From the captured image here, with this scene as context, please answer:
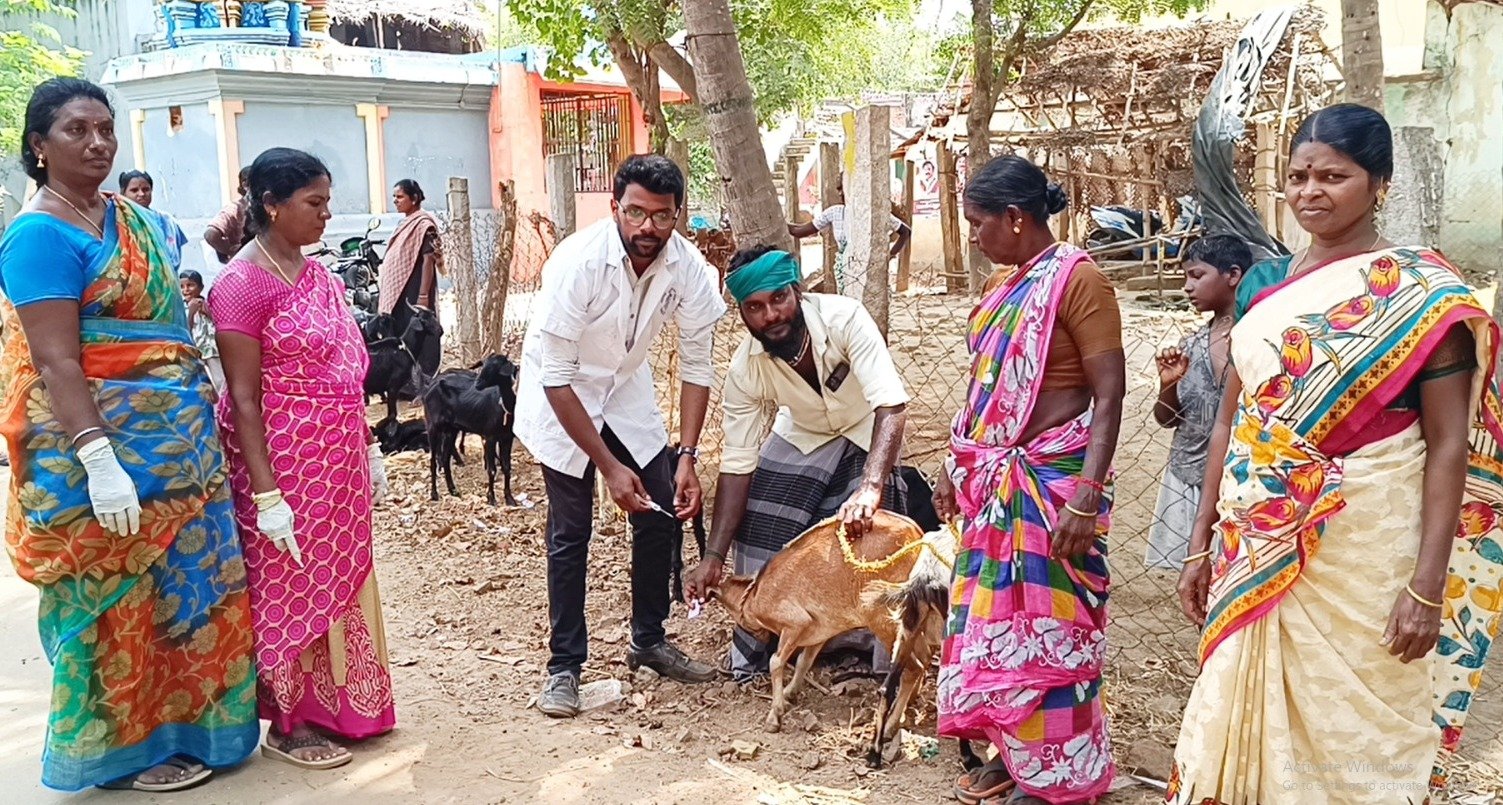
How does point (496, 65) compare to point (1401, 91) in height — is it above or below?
above

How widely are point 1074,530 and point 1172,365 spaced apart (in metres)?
1.18

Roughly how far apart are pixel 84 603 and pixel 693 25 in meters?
2.87

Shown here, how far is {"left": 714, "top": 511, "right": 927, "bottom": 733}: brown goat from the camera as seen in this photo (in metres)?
3.74

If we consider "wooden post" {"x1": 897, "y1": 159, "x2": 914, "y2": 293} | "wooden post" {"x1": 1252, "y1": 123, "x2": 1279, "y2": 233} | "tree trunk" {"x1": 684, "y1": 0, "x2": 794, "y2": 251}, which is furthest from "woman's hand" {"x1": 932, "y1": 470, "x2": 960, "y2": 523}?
"wooden post" {"x1": 897, "y1": 159, "x2": 914, "y2": 293}

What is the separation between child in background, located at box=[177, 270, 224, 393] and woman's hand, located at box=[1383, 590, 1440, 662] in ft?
10.6

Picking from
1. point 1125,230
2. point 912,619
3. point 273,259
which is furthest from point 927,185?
point 273,259

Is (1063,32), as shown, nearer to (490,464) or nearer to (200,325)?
A: (490,464)

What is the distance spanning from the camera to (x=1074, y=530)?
3.03 meters

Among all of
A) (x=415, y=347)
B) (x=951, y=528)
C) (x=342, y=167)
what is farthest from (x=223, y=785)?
(x=342, y=167)

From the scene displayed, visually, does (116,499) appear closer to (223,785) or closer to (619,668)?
(223,785)

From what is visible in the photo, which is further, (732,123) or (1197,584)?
(732,123)

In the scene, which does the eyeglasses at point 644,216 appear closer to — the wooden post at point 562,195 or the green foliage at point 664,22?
the wooden post at point 562,195

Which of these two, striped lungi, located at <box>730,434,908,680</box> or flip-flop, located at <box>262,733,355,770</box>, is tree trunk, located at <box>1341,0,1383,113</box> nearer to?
striped lungi, located at <box>730,434,908,680</box>

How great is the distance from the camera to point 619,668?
4.50 m
